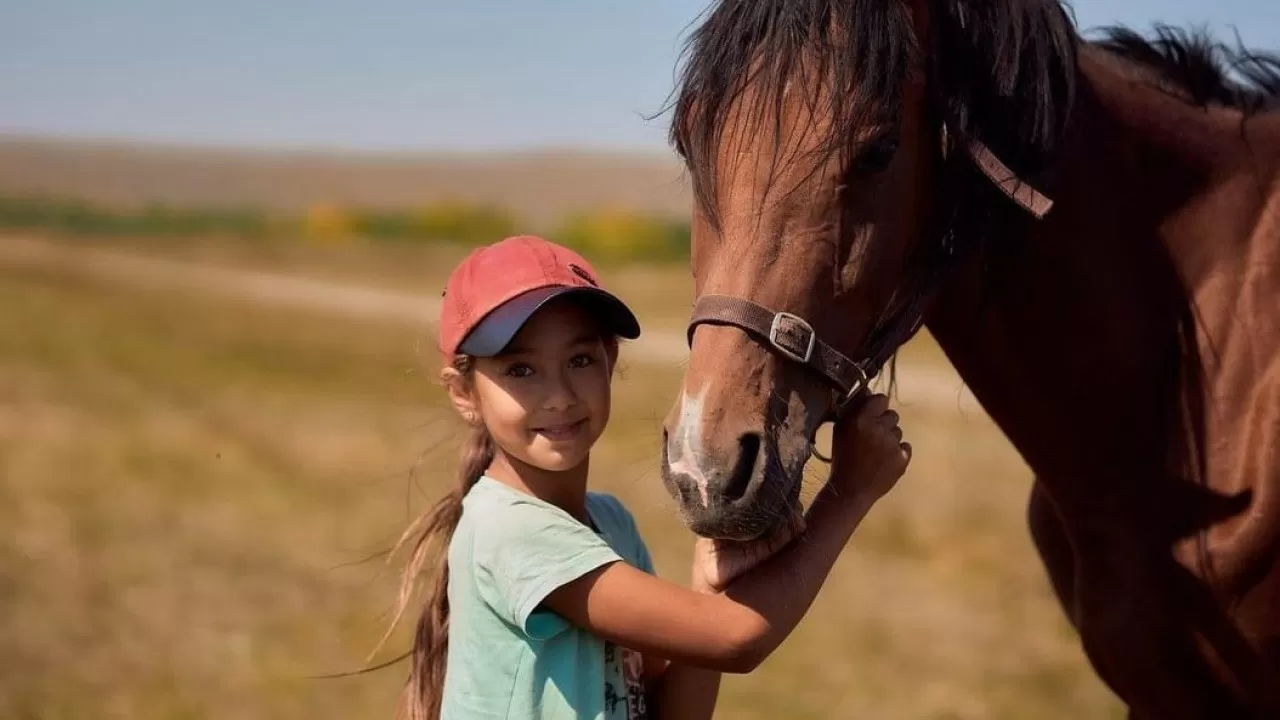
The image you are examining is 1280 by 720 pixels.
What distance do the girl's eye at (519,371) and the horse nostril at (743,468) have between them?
552mm

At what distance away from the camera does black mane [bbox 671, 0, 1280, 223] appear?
2432 millimetres

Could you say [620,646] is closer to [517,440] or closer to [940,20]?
[517,440]

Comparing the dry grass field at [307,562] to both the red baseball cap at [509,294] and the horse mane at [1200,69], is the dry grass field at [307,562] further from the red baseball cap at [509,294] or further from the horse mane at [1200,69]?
the horse mane at [1200,69]

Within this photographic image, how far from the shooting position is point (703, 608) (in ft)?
7.52

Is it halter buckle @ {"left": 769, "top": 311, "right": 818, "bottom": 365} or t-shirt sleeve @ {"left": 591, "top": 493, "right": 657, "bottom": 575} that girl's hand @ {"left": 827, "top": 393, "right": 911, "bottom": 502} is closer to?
halter buckle @ {"left": 769, "top": 311, "right": 818, "bottom": 365}

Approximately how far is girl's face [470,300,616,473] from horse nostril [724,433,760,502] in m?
0.37

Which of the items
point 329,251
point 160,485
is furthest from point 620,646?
point 329,251

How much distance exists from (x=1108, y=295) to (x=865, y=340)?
74cm

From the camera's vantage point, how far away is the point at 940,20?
2.63m

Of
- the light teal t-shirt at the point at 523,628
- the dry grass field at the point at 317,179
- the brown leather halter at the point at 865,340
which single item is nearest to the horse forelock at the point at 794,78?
the brown leather halter at the point at 865,340

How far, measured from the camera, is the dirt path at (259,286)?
76.5ft

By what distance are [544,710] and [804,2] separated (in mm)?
1535

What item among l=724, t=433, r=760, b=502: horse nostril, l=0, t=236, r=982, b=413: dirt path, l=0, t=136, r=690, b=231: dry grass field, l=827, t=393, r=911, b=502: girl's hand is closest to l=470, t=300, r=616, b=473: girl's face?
l=724, t=433, r=760, b=502: horse nostril

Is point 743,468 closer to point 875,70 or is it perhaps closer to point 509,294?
point 509,294
